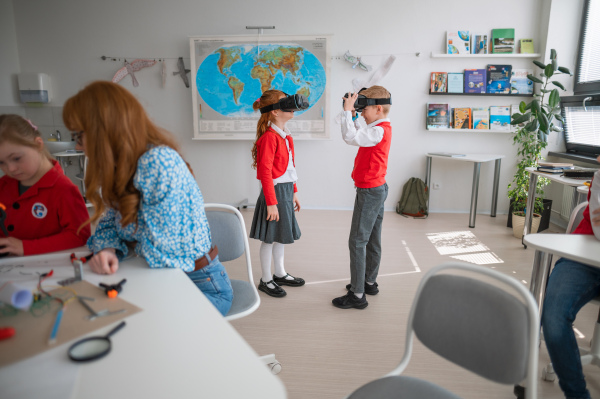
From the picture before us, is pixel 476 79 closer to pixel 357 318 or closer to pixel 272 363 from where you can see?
pixel 357 318

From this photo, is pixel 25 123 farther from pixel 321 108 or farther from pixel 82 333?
pixel 321 108

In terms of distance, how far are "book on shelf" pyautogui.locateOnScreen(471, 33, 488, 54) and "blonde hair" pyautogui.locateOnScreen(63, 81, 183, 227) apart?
13.8ft

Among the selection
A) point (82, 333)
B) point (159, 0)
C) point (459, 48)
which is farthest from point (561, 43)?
point (82, 333)

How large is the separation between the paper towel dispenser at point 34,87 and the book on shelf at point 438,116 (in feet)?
15.2

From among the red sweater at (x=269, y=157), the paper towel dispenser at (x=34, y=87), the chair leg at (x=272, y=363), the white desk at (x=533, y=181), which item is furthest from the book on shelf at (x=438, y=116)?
the paper towel dispenser at (x=34, y=87)

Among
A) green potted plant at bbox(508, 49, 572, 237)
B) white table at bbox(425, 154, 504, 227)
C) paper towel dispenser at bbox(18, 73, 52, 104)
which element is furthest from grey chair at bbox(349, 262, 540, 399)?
paper towel dispenser at bbox(18, 73, 52, 104)

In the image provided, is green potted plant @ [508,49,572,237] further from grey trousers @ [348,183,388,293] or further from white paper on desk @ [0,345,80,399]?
white paper on desk @ [0,345,80,399]

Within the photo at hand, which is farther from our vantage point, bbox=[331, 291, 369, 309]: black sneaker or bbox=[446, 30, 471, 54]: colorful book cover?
bbox=[446, 30, 471, 54]: colorful book cover

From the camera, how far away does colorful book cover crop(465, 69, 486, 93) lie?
4.23 metres

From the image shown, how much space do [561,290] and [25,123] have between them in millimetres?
2072

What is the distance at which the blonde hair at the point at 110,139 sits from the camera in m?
1.01

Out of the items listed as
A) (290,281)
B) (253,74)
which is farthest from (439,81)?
(290,281)

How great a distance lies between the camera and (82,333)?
763 mm

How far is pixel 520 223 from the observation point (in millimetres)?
3580
